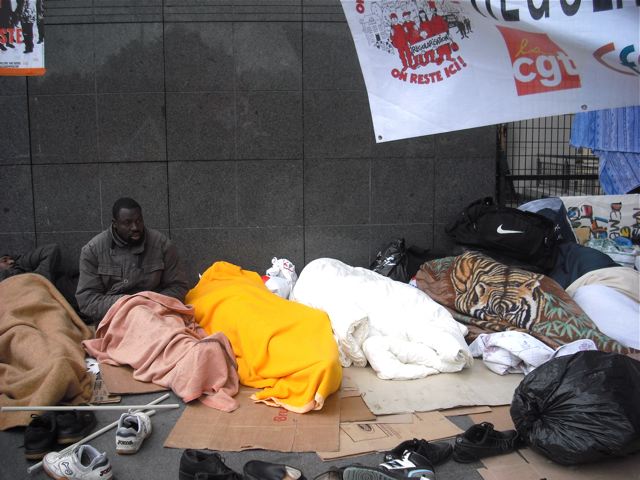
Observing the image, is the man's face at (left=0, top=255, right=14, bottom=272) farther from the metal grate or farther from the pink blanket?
the metal grate

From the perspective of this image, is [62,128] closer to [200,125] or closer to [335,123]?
[200,125]

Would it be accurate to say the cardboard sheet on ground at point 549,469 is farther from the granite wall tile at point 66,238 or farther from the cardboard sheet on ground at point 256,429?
the granite wall tile at point 66,238

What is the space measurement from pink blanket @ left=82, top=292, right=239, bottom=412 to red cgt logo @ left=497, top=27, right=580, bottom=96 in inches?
97.5

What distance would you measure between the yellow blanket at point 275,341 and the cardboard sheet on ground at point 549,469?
1085 mm

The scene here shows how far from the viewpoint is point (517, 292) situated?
5117 millimetres

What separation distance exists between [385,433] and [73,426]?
1766mm

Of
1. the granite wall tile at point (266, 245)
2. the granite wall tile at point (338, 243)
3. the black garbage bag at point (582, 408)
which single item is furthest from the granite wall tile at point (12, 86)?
the black garbage bag at point (582, 408)

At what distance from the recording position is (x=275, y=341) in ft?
14.2

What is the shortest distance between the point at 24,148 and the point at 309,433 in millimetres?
4266

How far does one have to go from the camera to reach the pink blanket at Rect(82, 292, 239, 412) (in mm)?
4086

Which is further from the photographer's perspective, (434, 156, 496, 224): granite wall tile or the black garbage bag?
(434, 156, 496, 224): granite wall tile

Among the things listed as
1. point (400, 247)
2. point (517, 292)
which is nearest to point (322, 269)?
point (400, 247)

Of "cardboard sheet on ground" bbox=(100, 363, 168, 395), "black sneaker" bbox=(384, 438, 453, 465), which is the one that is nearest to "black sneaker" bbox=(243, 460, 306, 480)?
"black sneaker" bbox=(384, 438, 453, 465)

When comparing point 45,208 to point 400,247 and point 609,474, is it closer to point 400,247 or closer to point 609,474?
point 400,247
